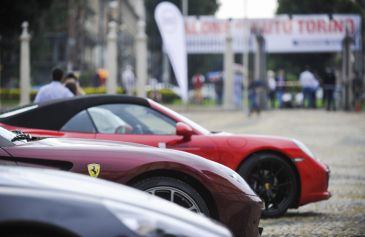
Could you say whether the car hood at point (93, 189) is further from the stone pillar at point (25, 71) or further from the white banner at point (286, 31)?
the white banner at point (286, 31)

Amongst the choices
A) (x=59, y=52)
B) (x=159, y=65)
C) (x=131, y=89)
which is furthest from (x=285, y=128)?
(x=159, y=65)

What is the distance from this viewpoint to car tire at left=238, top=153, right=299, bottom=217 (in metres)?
9.12

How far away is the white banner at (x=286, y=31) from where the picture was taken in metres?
45.7

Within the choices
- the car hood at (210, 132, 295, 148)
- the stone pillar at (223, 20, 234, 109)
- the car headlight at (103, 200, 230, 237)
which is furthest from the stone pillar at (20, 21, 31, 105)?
the car headlight at (103, 200, 230, 237)

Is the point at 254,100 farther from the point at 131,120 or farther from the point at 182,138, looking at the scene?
the point at 182,138

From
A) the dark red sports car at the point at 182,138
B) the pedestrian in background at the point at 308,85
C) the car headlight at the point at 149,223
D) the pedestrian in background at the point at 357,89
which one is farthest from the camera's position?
the pedestrian in background at the point at 308,85

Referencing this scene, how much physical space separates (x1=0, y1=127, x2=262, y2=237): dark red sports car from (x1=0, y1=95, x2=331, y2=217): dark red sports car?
2.57 meters

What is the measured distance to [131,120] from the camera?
909cm

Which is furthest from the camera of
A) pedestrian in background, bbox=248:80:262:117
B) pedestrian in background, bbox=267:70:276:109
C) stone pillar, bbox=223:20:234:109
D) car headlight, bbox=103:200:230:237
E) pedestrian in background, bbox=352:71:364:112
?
pedestrian in background, bbox=267:70:276:109

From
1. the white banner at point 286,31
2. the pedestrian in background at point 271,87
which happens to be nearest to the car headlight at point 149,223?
the pedestrian in background at point 271,87

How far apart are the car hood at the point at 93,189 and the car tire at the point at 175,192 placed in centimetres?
192

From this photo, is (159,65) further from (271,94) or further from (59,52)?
(271,94)

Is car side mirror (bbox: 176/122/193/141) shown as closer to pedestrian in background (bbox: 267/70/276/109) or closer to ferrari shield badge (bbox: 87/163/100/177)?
ferrari shield badge (bbox: 87/163/100/177)

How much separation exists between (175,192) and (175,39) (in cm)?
2639
